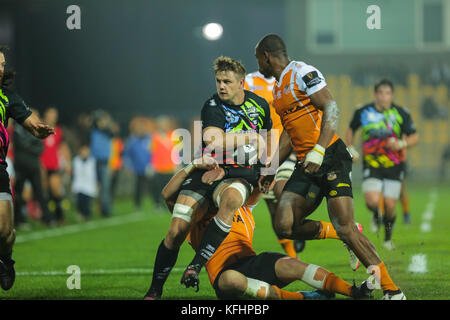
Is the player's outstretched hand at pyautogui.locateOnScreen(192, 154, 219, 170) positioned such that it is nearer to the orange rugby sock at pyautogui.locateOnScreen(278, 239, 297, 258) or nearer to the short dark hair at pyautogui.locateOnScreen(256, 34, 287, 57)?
the short dark hair at pyautogui.locateOnScreen(256, 34, 287, 57)

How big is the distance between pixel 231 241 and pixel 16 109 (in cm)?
224

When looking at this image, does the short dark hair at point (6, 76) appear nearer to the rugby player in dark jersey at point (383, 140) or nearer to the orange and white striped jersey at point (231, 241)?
the orange and white striped jersey at point (231, 241)

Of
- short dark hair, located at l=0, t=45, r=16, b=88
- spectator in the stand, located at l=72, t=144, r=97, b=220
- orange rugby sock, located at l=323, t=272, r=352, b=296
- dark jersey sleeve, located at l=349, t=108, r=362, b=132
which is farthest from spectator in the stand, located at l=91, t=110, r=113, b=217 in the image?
orange rugby sock, located at l=323, t=272, r=352, b=296

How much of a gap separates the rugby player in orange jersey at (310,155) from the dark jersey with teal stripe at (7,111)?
2124 mm

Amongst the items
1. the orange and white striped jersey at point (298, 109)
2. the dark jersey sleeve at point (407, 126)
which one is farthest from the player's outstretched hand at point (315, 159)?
the dark jersey sleeve at point (407, 126)

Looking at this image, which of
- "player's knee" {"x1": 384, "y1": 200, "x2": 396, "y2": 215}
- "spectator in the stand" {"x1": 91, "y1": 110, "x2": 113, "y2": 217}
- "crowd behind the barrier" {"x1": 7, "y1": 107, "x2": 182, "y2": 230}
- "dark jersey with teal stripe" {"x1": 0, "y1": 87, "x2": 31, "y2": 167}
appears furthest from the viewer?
"spectator in the stand" {"x1": 91, "y1": 110, "x2": 113, "y2": 217}

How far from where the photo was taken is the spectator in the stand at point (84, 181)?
1653 centimetres

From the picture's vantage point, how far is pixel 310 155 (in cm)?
622

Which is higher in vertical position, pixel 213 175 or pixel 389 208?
pixel 213 175

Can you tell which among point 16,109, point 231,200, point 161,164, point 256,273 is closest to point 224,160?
point 231,200

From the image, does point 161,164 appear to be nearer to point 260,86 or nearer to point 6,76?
point 260,86

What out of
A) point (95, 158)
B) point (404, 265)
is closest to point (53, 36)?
point (95, 158)

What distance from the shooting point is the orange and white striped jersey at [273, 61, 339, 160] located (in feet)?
21.4

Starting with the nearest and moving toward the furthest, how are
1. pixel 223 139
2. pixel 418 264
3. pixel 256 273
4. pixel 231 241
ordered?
pixel 256 273, pixel 231 241, pixel 223 139, pixel 418 264
